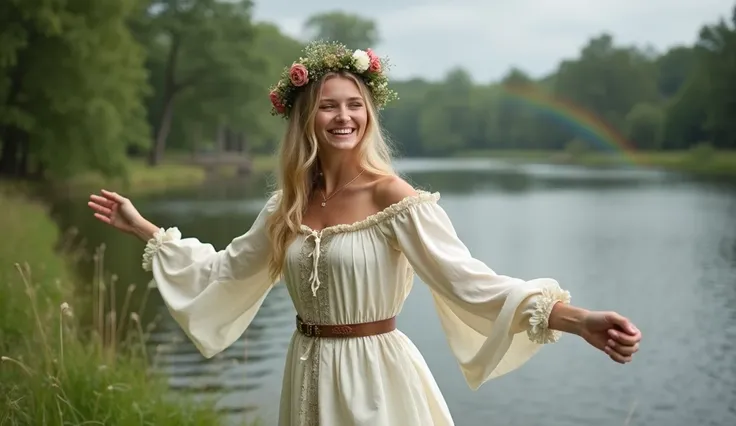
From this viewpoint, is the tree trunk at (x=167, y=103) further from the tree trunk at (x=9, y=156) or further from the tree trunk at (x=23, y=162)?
the tree trunk at (x=9, y=156)

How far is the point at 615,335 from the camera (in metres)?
1.91

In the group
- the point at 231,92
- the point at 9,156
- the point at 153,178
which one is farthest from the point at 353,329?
the point at 231,92

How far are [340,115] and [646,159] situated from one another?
170 feet

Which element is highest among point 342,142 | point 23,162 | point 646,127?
point 646,127

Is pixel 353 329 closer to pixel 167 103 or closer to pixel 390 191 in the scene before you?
pixel 390 191

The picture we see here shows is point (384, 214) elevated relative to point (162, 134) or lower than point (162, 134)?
elevated

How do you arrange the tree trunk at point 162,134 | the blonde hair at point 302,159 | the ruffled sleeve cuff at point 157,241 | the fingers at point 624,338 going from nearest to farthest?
the fingers at point 624,338
the blonde hair at point 302,159
the ruffled sleeve cuff at point 157,241
the tree trunk at point 162,134

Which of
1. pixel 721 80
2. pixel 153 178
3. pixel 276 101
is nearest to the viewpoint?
pixel 276 101

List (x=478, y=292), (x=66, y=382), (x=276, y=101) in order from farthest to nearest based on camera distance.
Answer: (x=66, y=382)
(x=276, y=101)
(x=478, y=292)

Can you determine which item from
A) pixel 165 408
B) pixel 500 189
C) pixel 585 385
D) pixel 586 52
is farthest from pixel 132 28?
pixel 586 52

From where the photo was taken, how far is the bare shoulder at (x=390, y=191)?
2.34 m

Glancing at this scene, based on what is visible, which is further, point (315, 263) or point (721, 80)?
point (721, 80)

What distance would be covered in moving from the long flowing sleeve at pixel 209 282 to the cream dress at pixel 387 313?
0.21 m

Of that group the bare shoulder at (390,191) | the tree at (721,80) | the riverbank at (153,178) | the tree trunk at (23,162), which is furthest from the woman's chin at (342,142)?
the tree at (721,80)
